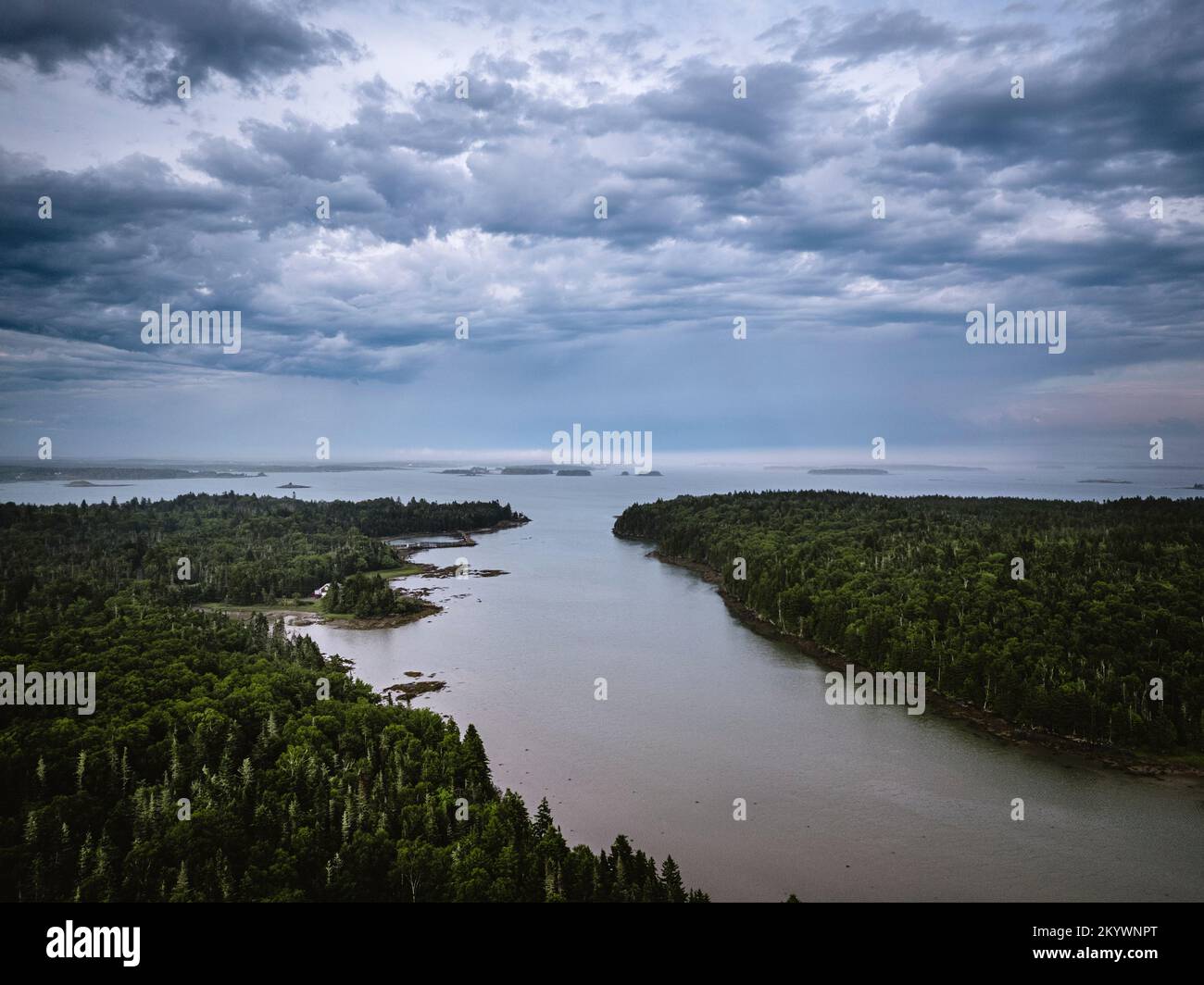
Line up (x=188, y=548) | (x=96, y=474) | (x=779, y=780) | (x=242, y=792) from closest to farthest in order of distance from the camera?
1. (x=242, y=792)
2. (x=779, y=780)
3. (x=188, y=548)
4. (x=96, y=474)

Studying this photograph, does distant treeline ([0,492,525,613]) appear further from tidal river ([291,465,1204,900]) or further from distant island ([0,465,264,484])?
tidal river ([291,465,1204,900])

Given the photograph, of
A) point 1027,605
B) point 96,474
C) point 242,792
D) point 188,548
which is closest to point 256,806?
point 242,792

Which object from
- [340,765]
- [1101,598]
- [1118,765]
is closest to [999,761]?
[1118,765]

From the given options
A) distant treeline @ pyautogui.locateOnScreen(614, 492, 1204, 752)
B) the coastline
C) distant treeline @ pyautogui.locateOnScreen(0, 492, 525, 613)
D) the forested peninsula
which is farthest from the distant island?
the coastline

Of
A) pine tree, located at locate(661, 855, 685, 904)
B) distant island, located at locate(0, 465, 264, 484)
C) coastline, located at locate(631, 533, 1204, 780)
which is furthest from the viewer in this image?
distant island, located at locate(0, 465, 264, 484)

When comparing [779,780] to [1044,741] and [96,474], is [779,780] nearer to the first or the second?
[1044,741]

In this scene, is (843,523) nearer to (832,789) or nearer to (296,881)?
(832,789)

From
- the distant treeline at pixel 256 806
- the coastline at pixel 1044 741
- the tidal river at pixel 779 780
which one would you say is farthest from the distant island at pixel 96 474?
the coastline at pixel 1044 741
